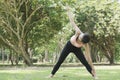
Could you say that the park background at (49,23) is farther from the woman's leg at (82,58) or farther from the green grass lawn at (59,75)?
the woman's leg at (82,58)

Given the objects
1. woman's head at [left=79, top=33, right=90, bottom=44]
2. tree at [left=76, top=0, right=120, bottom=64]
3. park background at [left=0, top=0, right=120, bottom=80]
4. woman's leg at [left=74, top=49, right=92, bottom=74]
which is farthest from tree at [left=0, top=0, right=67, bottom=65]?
woman's head at [left=79, top=33, right=90, bottom=44]

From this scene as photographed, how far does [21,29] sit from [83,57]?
15465 mm

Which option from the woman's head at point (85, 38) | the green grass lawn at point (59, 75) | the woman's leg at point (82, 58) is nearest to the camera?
the woman's head at point (85, 38)

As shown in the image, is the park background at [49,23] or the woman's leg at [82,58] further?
the park background at [49,23]

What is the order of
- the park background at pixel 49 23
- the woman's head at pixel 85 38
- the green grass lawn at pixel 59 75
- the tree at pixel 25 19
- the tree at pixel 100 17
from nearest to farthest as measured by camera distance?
the woman's head at pixel 85 38, the green grass lawn at pixel 59 75, the tree at pixel 25 19, the park background at pixel 49 23, the tree at pixel 100 17

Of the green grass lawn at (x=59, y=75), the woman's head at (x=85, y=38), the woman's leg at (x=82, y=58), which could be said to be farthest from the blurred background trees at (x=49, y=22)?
the woman's head at (x=85, y=38)

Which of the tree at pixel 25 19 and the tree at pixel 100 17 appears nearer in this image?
the tree at pixel 25 19

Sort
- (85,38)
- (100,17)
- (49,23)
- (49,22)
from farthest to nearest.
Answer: (100,17), (49,23), (49,22), (85,38)

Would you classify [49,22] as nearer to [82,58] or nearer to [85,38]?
[82,58]

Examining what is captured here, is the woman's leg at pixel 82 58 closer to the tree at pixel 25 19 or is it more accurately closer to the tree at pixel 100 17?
the tree at pixel 25 19

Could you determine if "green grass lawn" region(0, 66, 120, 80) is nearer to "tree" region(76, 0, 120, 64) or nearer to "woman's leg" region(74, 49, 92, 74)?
"woman's leg" region(74, 49, 92, 74)

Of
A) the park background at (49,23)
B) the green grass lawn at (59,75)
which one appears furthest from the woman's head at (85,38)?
the park background at (49,23)

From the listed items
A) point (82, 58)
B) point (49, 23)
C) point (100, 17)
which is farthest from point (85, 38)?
point (100, 17)

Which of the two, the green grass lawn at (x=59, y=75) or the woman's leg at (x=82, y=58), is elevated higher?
the woman's leg at (x=82, y=58)
